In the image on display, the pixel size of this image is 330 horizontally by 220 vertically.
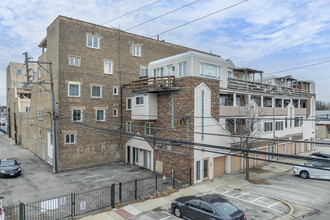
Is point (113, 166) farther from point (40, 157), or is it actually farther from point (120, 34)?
point (120, 34)

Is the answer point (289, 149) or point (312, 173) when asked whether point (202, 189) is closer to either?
point (312, 173)

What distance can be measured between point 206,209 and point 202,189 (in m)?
5.43

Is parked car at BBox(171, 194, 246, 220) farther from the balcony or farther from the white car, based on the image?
the white car

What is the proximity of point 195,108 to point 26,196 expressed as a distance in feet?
Result: 43.4

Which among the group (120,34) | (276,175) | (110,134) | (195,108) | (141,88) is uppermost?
(120,34)

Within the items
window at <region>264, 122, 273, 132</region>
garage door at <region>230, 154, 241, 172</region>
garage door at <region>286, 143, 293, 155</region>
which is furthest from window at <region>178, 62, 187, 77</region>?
garage door at <region>286, 143, 293, 155</region>

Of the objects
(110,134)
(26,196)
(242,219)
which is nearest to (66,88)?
(110,134)

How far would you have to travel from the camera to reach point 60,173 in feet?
67.8

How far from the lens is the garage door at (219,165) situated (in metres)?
19.4

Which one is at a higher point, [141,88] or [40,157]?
[141,88]

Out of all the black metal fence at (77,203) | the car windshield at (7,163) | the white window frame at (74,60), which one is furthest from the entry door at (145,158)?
the car windshield at (7,163)

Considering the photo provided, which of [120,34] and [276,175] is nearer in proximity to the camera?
[276,175]

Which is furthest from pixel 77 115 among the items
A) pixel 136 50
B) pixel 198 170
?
pixel 198 170

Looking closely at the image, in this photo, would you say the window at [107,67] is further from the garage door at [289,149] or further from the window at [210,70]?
the garage door at [289,149]
